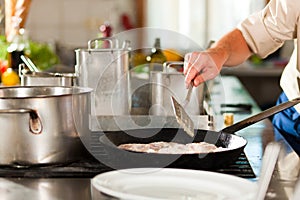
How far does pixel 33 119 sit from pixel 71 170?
0.12 meters

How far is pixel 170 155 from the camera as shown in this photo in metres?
1.14

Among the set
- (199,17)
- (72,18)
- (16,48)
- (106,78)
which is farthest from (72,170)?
(72,18)

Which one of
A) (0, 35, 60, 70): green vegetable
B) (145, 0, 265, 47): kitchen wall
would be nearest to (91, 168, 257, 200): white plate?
(0, 35, 60, 70): green vegetable

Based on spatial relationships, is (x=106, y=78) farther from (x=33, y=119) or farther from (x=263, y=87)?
(x=263, y=87)

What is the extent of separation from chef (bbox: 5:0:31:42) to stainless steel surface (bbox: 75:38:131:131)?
0.98 metres

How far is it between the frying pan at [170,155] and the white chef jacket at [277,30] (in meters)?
0.45

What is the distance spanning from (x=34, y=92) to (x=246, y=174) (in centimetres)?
52

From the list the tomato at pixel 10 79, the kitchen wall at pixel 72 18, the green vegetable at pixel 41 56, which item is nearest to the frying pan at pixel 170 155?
the tomato at pixel 10 79

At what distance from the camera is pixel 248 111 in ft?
7.06

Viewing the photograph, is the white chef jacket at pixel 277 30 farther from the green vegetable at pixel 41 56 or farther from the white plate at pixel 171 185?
the green vegetable at pixel 41 56

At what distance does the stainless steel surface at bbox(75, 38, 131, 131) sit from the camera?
5.16 feet

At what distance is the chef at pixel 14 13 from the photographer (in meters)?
2.57

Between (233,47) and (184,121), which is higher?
(233,47)

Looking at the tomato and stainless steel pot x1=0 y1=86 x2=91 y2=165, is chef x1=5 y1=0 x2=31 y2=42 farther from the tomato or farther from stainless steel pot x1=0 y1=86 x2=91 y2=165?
stainless steel pot x1=0 y1=86 x2=91 y2=165
